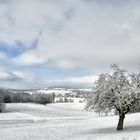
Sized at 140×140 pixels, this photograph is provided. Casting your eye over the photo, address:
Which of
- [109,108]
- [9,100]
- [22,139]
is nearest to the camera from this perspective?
[22,139]

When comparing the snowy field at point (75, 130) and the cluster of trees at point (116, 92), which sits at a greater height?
the cluster of trees at point (116, 92)

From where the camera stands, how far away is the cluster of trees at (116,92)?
115ft

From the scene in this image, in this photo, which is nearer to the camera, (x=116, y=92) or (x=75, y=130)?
(x=116, y=92)

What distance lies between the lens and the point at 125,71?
123ft

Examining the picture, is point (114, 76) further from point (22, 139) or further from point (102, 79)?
point (22, 139)

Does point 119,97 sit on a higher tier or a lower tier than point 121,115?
higher

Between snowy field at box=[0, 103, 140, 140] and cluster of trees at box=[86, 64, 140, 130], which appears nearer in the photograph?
snowy field at box=[0, 103, 140, 140]

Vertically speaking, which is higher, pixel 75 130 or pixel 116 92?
pixel 116 92

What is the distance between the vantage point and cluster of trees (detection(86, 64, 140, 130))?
115 feet

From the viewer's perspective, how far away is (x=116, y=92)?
35781 mm

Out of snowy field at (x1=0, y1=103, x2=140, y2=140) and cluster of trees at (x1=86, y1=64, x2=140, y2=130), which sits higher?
cluster of trees at (x1=86, y1=64, x2=140, y2=130)

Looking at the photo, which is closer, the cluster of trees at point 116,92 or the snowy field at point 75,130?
the snowy field at point 75,130

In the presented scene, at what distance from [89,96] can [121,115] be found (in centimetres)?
485

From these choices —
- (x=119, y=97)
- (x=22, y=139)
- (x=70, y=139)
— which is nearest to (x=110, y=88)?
(x=119, y=97)
